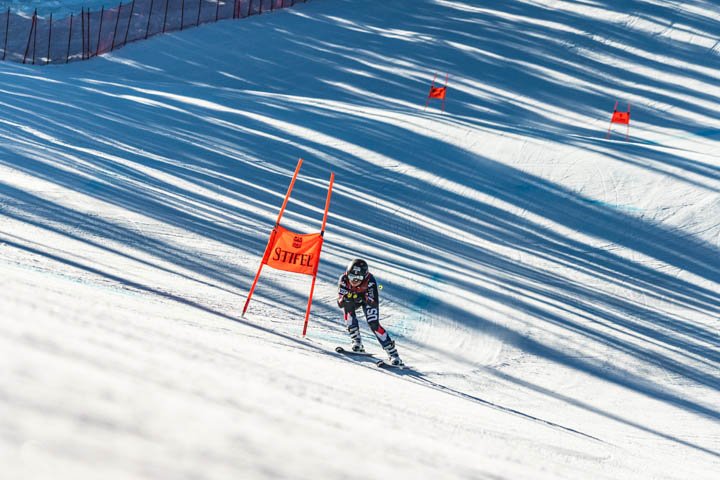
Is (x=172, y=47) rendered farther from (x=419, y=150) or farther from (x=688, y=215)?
(x=688, y=215)


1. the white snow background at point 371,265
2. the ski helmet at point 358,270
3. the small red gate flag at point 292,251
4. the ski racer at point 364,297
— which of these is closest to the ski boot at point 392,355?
the ski racer at point 364,297

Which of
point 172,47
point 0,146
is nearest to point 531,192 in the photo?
point 0,146

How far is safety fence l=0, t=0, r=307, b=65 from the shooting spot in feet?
100

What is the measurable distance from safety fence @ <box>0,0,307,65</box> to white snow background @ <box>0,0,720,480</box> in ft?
9.26

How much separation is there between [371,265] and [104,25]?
25267 millimetres

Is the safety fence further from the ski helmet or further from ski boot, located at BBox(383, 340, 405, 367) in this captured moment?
ski boot, located at BBox(383, 340, 405, 367)

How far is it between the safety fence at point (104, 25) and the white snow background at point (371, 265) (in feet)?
9.26

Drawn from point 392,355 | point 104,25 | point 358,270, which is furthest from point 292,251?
point 104,25

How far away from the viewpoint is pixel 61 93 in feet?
68.0

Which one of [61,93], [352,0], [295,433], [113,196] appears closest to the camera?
[295,433]

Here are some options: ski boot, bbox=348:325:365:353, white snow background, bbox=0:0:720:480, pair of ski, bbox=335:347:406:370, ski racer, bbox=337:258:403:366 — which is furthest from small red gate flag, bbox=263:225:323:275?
pair of ski, bbox=335:347:406:370

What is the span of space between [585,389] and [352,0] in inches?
1149

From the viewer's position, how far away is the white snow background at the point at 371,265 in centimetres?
214

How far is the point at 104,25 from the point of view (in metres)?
32.5
